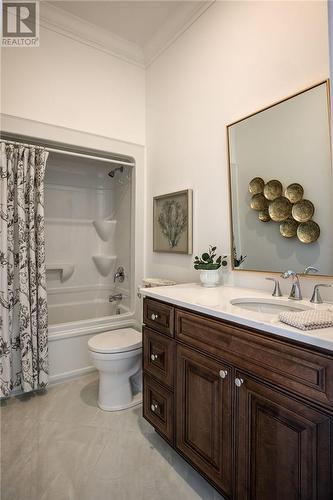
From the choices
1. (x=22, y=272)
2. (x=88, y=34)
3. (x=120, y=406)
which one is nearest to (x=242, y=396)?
(x=120, y=406)

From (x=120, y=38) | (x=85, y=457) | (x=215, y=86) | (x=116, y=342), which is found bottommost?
(x=85, y=457)

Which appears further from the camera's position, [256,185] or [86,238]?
[86,238]

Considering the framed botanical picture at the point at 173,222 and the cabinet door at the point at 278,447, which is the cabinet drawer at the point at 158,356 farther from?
the framed botanical picture at the point at 173,222

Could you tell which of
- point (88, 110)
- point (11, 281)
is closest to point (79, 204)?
point (88, 110)

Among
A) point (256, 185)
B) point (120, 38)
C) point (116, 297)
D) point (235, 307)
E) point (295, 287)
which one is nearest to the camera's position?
point (235, 307)

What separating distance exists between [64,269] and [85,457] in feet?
6.82

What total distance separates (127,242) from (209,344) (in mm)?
1937

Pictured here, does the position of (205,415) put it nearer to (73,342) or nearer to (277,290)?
(277,290)

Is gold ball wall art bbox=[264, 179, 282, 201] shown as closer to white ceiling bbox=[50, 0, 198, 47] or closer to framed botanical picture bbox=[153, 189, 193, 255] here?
framed botanical picture bbox=[153, 189, 193, 255]

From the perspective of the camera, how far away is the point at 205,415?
117 centimetres

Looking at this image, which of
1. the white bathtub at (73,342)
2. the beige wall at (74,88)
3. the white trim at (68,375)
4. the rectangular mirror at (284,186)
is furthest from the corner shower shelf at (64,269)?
the rectangular mirror at (284,186)

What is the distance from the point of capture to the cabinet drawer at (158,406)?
4.56 ft

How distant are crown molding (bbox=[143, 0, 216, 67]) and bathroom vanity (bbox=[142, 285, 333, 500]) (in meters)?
2.09

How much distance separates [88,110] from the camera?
7.70ft
